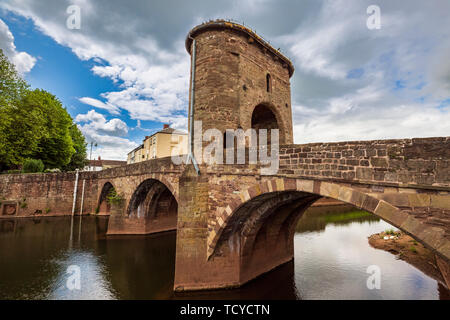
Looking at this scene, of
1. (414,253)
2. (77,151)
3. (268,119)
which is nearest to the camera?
(414,253)

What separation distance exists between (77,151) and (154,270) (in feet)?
97.1

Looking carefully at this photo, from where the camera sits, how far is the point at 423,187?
136 inches

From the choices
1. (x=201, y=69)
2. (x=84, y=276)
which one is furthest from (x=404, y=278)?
(x=84, y=276)

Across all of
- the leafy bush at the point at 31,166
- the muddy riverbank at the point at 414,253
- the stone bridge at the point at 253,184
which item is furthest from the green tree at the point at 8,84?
the muddy riverbank at the point at 414,253

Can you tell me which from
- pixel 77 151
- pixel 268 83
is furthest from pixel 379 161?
pixel 77 151

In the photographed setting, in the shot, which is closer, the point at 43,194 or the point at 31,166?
the point at 31,166

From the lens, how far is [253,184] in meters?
6.44

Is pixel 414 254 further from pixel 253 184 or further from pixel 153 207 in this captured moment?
pixel 153 207

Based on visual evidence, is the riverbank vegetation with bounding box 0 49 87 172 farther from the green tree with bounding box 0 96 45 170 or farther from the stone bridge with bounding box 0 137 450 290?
the stone bridge with bounding box 0 137 450 290

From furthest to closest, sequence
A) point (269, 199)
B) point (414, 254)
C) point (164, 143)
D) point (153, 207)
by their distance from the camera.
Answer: point (164, 143)
point (153, 207)
point (414, 254)
point (269, 199)

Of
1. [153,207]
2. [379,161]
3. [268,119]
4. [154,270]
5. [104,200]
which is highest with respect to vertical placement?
[268,119]

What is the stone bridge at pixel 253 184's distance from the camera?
3.57 m

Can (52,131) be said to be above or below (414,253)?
above
